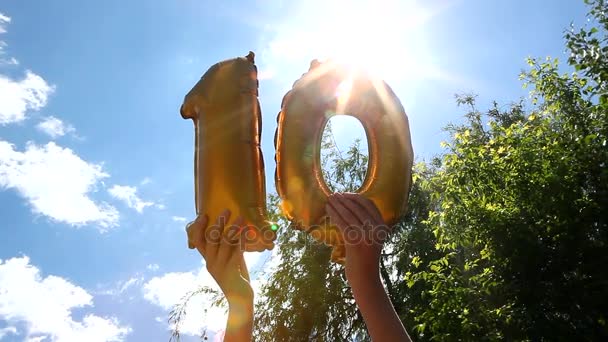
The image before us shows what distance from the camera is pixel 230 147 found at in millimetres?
2293

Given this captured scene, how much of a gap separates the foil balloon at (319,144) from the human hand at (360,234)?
0.23 meters

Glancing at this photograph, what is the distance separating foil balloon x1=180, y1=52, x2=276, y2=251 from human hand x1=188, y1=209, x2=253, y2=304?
38 millimetres

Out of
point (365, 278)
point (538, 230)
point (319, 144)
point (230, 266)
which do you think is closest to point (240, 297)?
point (230, 266)

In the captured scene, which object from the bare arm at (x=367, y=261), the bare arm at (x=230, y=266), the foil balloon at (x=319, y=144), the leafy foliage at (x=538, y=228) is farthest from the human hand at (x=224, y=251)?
the leafy foliage at (x=538, y=228)

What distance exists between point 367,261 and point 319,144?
2.25ft

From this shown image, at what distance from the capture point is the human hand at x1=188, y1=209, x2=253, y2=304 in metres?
2.08

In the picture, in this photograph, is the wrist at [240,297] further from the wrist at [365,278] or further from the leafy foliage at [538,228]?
the leafy foliage at [538,228]

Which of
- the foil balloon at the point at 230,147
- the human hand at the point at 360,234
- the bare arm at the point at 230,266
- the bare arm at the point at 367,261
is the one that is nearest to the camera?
the bare arm at the point at 367,261

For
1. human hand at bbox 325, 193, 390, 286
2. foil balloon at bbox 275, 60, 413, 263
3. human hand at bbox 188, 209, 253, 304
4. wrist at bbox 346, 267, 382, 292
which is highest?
foil balloon at bbox 275, 60, 413, 263

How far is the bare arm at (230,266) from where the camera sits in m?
1.98

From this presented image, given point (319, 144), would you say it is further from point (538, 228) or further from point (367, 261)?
point (538, 228)

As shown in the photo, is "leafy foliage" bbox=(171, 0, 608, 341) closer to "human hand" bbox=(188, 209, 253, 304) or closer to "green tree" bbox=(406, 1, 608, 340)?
"green tree" bbox=(406, 1, 608, 340)

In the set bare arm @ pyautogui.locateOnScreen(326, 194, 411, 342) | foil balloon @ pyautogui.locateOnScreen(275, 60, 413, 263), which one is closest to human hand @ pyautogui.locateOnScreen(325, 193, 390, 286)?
bare arm @ pyautogui.locateOnScreen(326, 194, 411, 342)

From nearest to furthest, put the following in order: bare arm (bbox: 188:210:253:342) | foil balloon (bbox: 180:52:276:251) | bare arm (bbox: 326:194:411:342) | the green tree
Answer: bare arm (bbox: 326:194:411:342)
bare arm (bbox: 188:210:253:342)
foil balloon (bbox: 180:52:276:251)
the green tree
